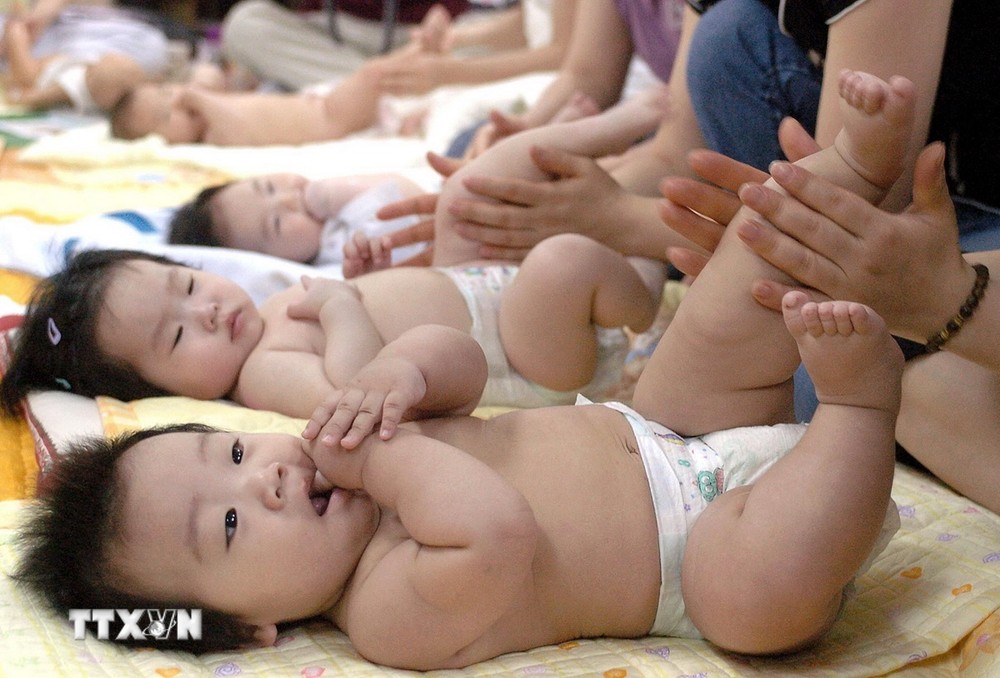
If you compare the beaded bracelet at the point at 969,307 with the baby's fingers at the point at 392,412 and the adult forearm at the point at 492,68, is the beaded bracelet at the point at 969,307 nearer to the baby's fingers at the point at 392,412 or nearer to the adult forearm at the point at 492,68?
the baby's fingers at the point at 392,412

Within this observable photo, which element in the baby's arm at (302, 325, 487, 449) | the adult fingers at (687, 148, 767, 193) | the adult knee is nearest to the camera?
the baby's arm at (302, 325, 487, 449)

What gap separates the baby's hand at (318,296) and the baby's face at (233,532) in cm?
45

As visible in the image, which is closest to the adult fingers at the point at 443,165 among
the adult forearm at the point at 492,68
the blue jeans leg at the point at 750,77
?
the blue jeans leg at the point at 750,77

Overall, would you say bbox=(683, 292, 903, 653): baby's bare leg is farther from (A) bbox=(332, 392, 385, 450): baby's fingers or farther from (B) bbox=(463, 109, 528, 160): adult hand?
(B) bbox=(463, 109, 528, 160): adult hand

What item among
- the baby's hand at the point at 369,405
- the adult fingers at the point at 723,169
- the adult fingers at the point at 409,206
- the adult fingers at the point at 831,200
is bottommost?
the adult fingers at the point at 409,206

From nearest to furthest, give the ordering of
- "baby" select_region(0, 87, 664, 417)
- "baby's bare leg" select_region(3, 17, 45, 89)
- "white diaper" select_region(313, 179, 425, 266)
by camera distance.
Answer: "baby" select_region(0, 87, 664, 417)
"white diaper" select_region(313, 179, 425, 266)
"baby's bare leg" select_region(3, 17, 45, 89)

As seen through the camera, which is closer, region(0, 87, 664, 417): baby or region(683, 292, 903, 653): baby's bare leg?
region(683, 292, 903, 653): baby's bare leg

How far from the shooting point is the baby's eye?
30.9 inches

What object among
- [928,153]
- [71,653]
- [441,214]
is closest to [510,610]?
[71,653]

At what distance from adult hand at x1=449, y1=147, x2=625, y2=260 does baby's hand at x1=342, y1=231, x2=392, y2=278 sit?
0.67 ft

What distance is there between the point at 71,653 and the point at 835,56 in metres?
0.85

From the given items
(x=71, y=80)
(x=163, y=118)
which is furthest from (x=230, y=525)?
(x=71, y=80)

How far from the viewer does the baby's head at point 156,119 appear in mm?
2791

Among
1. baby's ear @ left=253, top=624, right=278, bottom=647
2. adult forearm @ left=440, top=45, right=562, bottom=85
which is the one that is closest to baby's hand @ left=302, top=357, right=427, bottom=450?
baby's ear @ left=253, top=624, right=278, bottom=647
